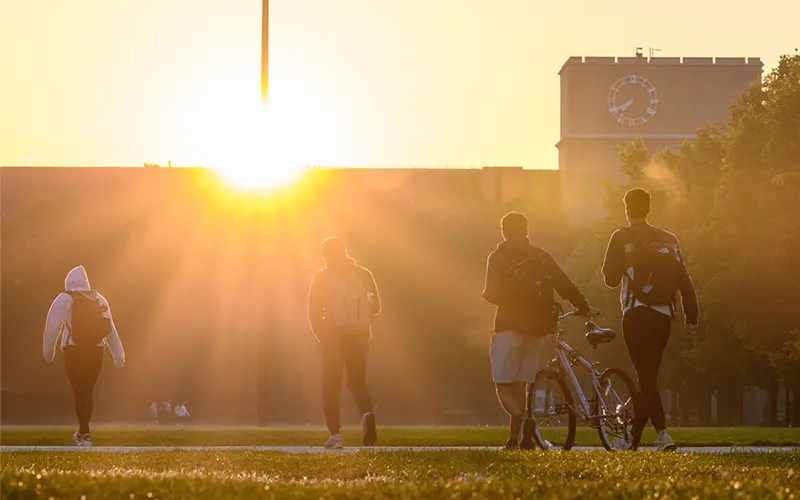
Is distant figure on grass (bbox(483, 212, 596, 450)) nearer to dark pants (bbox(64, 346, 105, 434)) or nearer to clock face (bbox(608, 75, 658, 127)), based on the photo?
dark pants (bbox(64, 346, 105, 434))

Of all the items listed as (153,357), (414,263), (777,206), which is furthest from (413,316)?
(777,206)

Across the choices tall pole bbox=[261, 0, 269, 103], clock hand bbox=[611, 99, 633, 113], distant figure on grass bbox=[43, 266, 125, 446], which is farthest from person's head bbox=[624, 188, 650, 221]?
clock hand bbox=[611, 99, 633, 113]

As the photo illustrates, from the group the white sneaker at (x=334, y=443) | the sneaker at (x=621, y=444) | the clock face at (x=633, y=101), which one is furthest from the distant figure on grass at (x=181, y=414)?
the clock face at (x=633, y=101)

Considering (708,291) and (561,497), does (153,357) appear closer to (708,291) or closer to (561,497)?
(708,291)

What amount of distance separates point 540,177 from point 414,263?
142 ft

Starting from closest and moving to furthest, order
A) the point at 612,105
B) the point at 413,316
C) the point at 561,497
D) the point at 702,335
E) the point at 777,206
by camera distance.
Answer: the point at 561,497 < the point at 777,206 < the point at 702,335 < the point at 413,316 < the point at 612,105

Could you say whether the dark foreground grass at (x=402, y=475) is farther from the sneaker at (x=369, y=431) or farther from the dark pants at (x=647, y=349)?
the sneaker at (x=369, y=431)

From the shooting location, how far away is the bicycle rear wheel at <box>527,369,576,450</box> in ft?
43.4

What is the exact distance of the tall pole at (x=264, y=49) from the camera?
3016 centimetres

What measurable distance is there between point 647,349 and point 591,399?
93 centimetres

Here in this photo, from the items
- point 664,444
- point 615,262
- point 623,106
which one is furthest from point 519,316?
point 623,106

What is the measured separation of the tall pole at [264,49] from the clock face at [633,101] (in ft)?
283

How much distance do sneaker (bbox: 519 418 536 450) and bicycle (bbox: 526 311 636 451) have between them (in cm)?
8

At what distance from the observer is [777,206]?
105 ft
